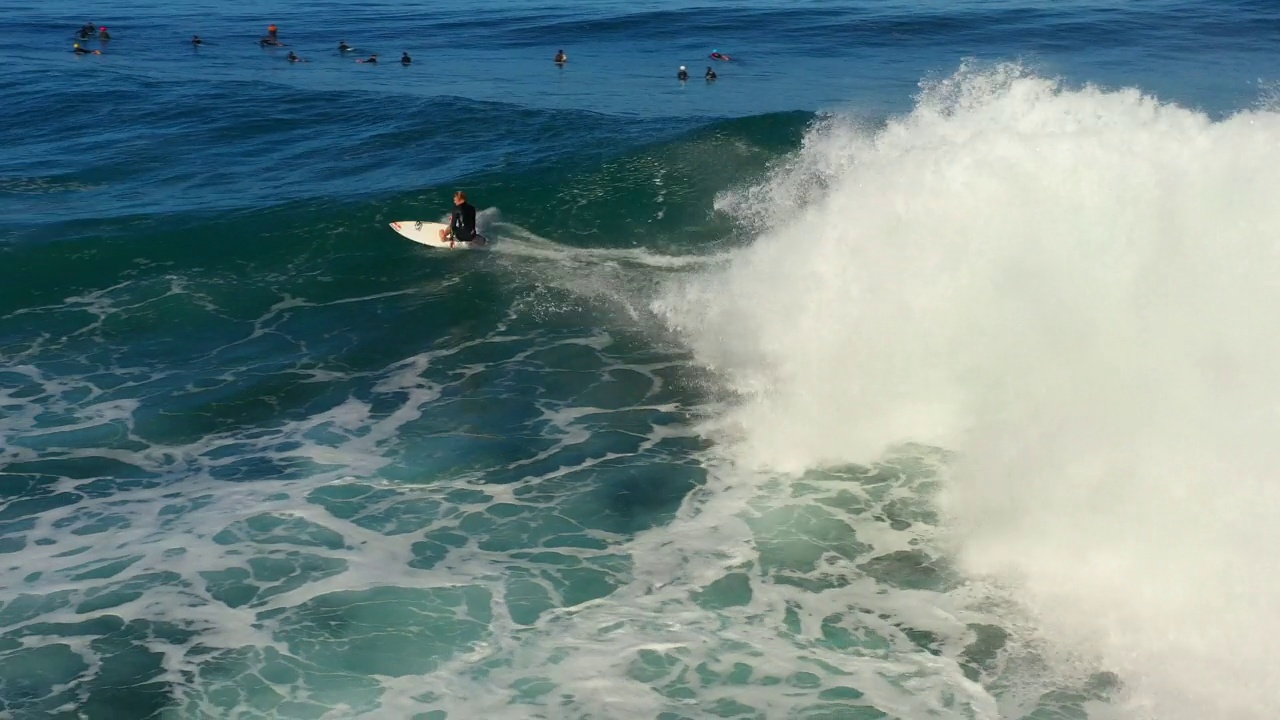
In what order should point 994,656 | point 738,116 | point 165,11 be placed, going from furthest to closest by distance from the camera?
point 165,11 < point 738,116 < point 994,656

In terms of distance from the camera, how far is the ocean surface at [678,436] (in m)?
10.8

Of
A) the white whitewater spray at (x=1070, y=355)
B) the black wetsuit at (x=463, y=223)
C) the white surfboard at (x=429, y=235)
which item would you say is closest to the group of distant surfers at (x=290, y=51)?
the white surfboard at (x=429, y=235)

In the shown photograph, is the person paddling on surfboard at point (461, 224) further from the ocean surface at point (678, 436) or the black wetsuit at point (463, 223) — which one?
the ocean surface at point (678, 436)

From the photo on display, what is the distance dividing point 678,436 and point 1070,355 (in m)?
5.09

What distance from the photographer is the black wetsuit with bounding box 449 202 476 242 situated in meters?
23.4

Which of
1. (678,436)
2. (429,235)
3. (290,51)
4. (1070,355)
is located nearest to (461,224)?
(429,235)

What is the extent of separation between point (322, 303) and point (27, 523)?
27.6 feet

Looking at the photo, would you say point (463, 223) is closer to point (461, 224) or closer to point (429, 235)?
point (461, 224)

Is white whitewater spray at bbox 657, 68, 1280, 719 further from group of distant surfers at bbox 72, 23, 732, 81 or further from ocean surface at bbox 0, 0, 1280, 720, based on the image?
group of distant surfers at bbox 72, 23, 732, 81

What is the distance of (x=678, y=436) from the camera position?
15711 millimetres

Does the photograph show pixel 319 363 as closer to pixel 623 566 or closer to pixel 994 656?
pixel 623 566

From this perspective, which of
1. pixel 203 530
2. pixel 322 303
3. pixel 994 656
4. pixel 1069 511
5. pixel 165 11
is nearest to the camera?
pixel 994 656

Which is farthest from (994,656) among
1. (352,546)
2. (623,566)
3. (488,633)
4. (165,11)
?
(165,11)

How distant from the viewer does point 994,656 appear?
10.7 meters
